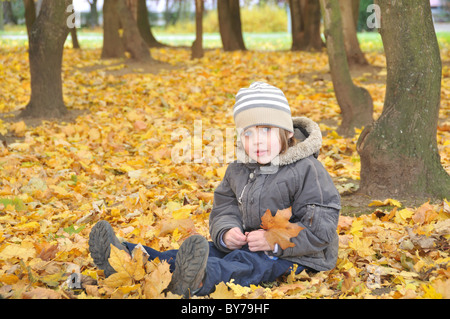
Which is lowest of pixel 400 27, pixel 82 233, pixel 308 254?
pixel 82 233

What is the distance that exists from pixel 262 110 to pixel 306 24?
14.7 m

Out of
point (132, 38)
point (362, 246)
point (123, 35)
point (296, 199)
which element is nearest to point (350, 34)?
point (132, 38)

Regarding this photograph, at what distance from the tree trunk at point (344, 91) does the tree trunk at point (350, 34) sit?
375 cm

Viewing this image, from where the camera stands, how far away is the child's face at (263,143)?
2.83 m

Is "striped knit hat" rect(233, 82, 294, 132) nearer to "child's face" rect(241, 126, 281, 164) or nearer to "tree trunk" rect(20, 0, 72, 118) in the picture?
"child's face" rect(241, 126, 281, 164)

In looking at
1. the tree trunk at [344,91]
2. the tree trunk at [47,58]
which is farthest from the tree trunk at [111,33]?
the tree trunk at [344,91]

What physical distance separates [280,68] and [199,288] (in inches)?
410

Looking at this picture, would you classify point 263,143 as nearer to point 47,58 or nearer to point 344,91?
point 344,91

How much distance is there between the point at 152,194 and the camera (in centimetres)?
462

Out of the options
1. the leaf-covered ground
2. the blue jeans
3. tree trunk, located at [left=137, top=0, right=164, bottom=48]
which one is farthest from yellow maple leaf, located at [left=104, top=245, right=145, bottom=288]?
tree trunk, located at [left=137, top=0, right=164, bottom=48]

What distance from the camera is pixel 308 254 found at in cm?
280
